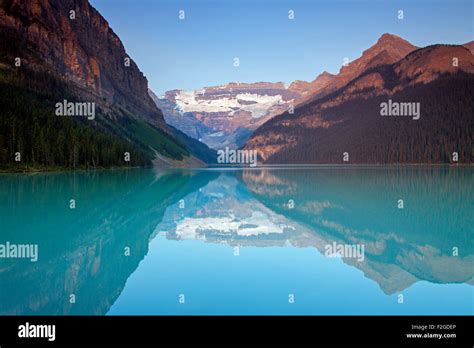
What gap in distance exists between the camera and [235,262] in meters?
17.8

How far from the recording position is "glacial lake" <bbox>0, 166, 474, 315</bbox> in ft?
39.6

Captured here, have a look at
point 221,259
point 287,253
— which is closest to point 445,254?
point 287,253

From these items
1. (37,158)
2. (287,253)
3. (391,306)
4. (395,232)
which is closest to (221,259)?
(287,253)

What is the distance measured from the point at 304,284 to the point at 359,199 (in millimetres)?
29707

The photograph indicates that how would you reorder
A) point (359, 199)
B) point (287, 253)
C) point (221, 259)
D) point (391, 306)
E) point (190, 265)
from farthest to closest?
1. point (359, 199)
2. point (287, 253)
3. point (221, 259)
4. point (190, 265)
5. point (391, 306)

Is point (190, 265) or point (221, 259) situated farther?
point (221, 259)

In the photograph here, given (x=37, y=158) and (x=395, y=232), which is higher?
(x=37, y=158)

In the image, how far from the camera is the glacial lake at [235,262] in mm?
12066

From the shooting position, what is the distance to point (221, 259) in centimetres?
1847
